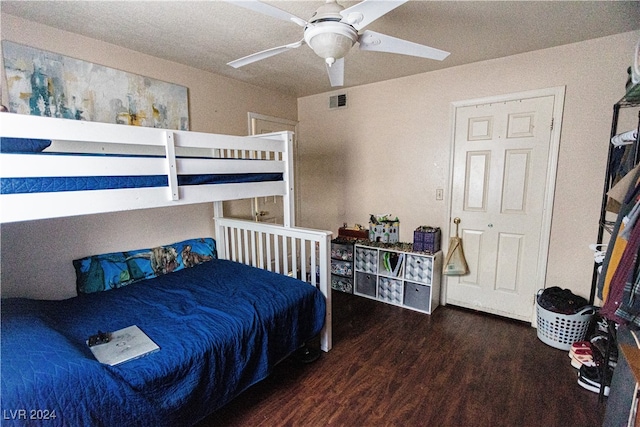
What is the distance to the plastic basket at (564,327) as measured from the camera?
7.03 feet

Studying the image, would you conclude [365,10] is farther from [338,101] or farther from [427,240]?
[338,101]

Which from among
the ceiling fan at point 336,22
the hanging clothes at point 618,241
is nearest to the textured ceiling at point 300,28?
the ceiling fan at point 336,22

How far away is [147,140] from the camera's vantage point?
5.01 ft

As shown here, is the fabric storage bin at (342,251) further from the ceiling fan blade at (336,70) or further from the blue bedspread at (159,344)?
the ceiling fan blade at (336,70)

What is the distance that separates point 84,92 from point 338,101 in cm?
242

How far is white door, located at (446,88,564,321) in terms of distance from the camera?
2.43 metres

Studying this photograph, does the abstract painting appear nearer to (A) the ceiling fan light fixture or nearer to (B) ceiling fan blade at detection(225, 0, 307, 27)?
(B) ceiling fan blade at detection(225, 0, 307, 27)

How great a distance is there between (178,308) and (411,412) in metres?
1.50

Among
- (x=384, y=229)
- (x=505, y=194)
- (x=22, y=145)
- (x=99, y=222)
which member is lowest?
(x=384, y=229)

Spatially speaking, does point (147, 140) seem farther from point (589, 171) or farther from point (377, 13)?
point (589, 171)

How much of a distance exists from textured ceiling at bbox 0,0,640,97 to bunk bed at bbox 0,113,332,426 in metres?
0.74

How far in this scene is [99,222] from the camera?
2184 mm

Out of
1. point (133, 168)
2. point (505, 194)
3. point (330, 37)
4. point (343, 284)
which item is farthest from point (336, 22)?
point (343, 284)

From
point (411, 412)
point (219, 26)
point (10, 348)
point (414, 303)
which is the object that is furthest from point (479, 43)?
point (10, 348)
